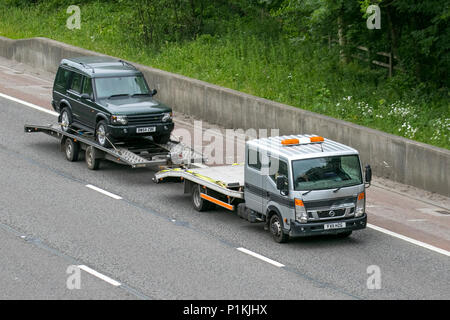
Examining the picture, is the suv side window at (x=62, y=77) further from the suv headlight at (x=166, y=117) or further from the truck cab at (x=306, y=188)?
the truck cab at (x=306, y=188)

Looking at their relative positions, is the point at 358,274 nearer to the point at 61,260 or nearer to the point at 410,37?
the point at 61,260

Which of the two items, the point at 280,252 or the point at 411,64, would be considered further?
the point at 411,64

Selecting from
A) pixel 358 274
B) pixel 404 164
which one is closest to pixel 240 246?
pixel 358 274

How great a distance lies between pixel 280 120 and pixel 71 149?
18.7 feet

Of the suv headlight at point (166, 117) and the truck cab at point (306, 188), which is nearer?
the truck cab at point (306, 188)

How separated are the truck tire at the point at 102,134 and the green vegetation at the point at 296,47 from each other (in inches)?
240

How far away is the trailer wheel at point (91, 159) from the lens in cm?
2269

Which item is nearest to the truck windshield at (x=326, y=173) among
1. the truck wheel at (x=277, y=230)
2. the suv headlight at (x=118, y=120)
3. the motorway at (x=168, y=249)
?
the truck wheel at (x=277, y=230)

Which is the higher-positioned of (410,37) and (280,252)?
(410,37)

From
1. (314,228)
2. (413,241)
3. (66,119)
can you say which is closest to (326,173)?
(314,228)

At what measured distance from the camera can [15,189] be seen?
70.5ft

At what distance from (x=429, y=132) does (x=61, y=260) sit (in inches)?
408

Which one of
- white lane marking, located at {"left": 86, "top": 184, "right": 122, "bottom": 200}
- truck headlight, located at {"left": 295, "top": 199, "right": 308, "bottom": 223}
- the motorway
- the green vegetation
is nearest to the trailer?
the motorway

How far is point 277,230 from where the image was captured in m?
18.2
